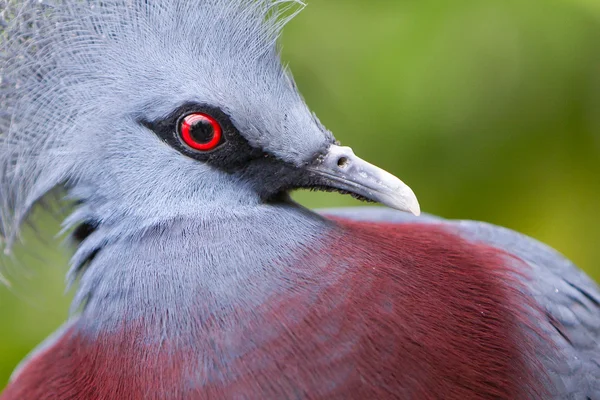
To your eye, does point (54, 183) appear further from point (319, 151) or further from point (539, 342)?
point (539, 342)

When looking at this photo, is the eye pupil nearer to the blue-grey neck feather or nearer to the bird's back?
the blue-grey neck feather

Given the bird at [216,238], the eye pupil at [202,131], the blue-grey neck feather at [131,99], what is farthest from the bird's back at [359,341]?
the eye pupil at [202,131]

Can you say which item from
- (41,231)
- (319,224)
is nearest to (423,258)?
(319,224)

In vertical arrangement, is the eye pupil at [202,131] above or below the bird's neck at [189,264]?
above

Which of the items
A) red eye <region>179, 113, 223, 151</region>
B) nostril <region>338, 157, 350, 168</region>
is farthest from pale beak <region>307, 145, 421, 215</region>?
red eye <region>179, 113, 223, 151</region>

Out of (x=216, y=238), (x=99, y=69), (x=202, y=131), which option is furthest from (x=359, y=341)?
(x=99, y=69)

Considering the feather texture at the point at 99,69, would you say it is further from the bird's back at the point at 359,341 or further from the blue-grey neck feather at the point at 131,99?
the bird's back at the point at 359,341
